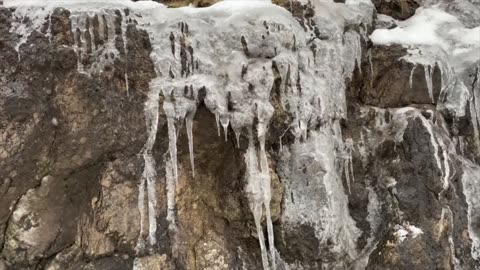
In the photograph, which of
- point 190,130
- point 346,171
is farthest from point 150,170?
point 346,171

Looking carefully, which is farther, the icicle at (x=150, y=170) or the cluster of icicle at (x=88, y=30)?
the icicle at (x=150, y=170)

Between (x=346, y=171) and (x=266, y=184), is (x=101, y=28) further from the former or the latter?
(x=346, y=171)

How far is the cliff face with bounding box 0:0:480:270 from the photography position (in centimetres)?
419

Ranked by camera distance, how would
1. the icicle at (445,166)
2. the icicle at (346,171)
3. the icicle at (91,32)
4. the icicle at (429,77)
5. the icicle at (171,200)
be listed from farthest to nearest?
1. the icicle at (429,77)
2. the icicle at (346,171)
3. the icicle at (445,166)
4. the icicle at (171,200)
5. the icicle at (91,32)

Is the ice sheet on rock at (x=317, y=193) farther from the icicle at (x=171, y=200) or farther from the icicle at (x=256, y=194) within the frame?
the icicle at (x=171, y=200)

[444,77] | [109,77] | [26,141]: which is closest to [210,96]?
[109,77]

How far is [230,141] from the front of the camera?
4.73 metres

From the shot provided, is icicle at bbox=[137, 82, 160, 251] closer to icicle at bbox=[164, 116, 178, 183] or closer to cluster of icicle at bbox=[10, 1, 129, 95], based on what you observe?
icicle at bbox=[164, 116, 178, 183]

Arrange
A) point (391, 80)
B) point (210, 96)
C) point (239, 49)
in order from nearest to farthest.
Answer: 1. point (210, 96)
2. point (239, 49)
3. point (391, 80)

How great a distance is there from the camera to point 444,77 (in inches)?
215

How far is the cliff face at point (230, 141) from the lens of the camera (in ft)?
13.8

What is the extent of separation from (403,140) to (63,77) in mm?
3448

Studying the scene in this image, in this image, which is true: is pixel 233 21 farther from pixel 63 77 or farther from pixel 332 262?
pixel 332 262

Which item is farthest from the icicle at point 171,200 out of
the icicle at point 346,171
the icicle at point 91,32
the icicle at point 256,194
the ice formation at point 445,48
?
the ice formation at point 445,48
